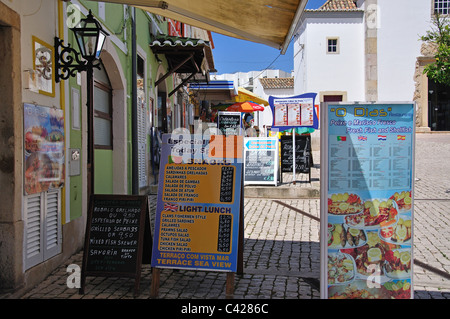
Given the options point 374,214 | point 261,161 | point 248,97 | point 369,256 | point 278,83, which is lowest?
point 369,256

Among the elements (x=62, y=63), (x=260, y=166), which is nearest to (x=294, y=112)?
(x=260, y=166)

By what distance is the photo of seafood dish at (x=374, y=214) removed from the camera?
3.34 metres

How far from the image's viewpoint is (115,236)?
4.11 m

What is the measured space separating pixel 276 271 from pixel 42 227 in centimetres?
241

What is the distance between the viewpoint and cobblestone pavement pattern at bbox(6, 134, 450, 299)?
13.2 ft

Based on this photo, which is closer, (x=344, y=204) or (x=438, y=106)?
(x=344, y=204)

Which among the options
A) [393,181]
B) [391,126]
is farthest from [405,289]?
[391,126]

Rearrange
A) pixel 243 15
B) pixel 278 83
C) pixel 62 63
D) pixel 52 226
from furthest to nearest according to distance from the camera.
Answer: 1. pixel 278 83
2. pixel 243 15
3. pixel 62 63
4. pixel 52 226

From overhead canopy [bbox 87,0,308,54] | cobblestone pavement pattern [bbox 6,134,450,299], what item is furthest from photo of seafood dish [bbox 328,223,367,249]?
overhead canopy [bbox 87,0,308,54]

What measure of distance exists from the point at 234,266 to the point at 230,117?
39.9 feet

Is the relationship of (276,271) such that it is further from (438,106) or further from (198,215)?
(438,106)

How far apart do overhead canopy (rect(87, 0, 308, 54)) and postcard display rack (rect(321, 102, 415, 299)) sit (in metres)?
1.54
